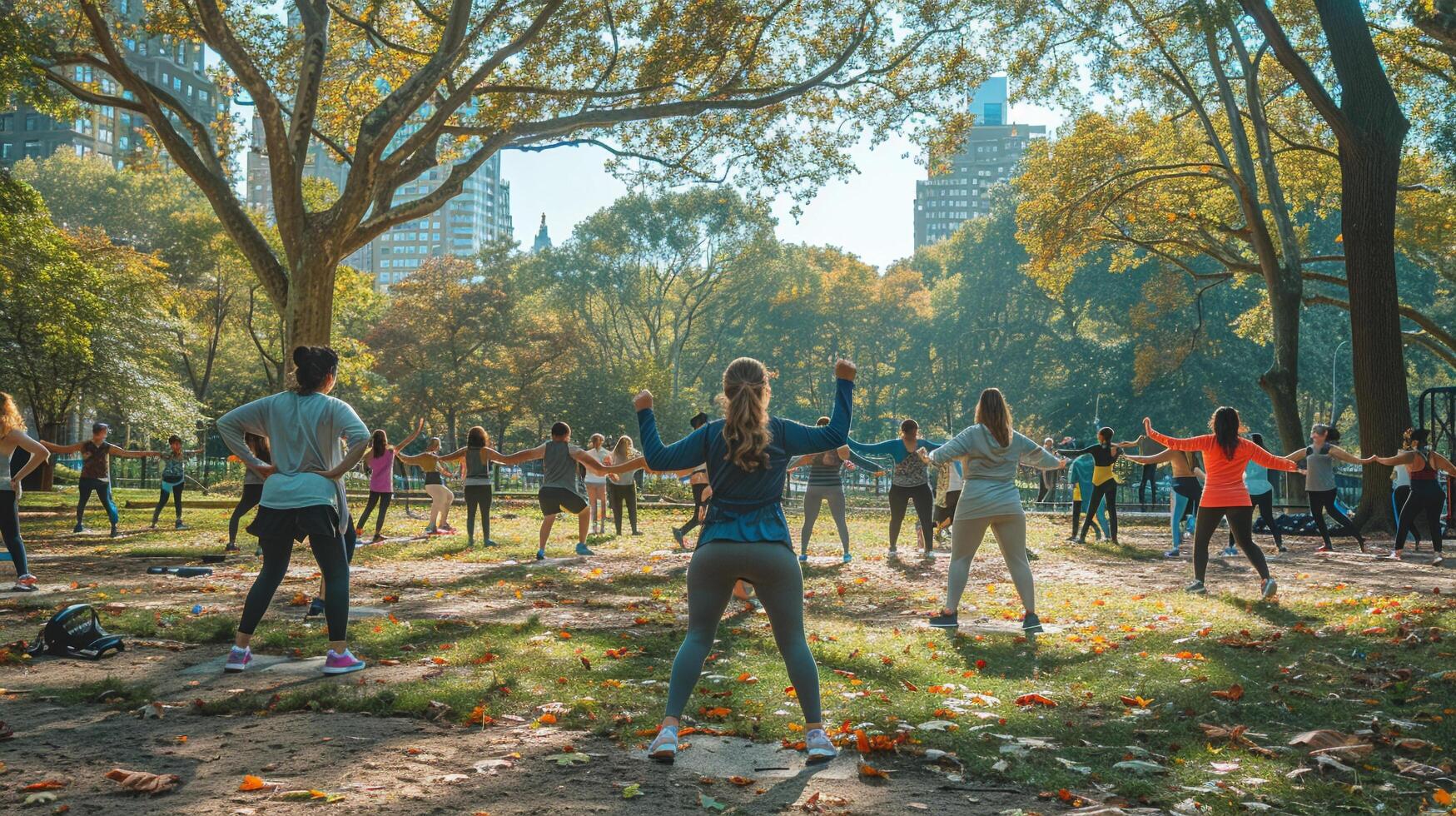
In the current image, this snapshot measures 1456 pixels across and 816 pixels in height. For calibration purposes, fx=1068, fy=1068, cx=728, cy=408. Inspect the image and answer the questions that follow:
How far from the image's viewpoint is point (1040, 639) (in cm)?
838

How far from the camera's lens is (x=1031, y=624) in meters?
8.51

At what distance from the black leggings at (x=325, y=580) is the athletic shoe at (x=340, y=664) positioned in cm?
11

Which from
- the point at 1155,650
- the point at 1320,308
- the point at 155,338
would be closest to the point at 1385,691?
the point at 1155,650

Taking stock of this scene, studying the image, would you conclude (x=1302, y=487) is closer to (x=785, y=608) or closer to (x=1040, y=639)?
(x=1040, y=639)

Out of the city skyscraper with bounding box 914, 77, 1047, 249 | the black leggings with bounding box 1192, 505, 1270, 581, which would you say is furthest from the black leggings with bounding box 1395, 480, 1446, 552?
the city skyscraper with bounding box 914, 77, 1047, 249

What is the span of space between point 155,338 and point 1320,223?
4385cm

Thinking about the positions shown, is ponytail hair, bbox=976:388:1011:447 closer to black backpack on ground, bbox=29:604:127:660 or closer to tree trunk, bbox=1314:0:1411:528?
black backpack on ground, bbox=29:604:127:660

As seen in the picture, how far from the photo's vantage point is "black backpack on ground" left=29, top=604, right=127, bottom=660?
7137mm

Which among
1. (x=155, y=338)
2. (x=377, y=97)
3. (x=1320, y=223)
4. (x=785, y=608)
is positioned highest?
(x=1320, y=223)

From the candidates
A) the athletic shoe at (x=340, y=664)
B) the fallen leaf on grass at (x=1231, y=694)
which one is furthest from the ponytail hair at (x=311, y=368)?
the fallen leaf on grass at (x=1231, y=694)

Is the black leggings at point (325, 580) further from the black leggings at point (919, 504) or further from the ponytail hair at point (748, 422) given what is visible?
the black leggings at point (919, 504)

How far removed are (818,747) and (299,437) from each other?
12.4 feet

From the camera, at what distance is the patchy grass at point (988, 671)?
5.01 m

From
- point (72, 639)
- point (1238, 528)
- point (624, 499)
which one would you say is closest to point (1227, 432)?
point (1238, 528)
